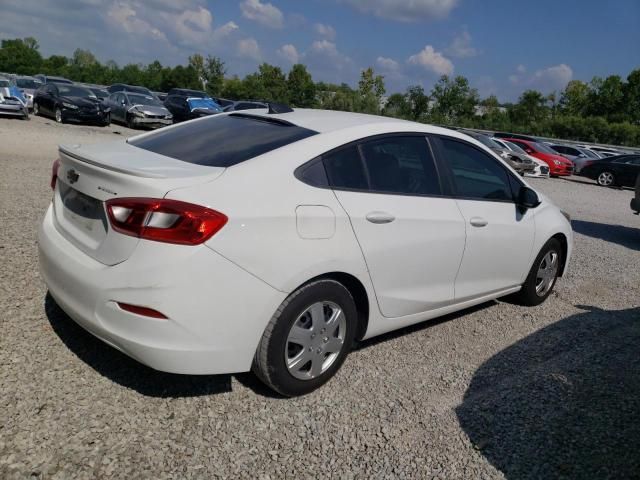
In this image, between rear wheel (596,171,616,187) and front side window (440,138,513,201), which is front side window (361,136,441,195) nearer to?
front side window (440,138,513,201)

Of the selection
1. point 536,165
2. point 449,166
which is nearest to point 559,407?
point 449,166

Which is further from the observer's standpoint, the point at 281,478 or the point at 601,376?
the point at 601,376

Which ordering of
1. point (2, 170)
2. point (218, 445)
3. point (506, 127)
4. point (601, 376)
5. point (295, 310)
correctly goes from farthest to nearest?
1. point (506, 127)
2. point (2, 170)
3. point (601, 376)
4. point (295, 310)
5. point (218, 445)

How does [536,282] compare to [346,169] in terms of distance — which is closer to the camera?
[346,169]

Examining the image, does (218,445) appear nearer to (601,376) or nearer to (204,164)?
(204,164)

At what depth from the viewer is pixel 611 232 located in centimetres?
1086

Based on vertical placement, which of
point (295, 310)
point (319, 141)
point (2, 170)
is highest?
point (319, 141)

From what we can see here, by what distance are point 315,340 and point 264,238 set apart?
77cm

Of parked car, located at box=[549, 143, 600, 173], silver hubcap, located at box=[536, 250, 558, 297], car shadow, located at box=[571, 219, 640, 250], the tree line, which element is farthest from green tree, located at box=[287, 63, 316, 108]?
silver hubcap, located at box=[536, 250, 558, 297]

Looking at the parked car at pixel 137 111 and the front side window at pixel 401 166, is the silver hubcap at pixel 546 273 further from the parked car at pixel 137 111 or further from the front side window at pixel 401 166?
the parked car at pixel 137 111

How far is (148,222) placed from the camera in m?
2.69

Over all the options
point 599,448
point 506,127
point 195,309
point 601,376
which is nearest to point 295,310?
point 195,309

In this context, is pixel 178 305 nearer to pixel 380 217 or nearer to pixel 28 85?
pixel 380 217

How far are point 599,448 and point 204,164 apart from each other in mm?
2708
